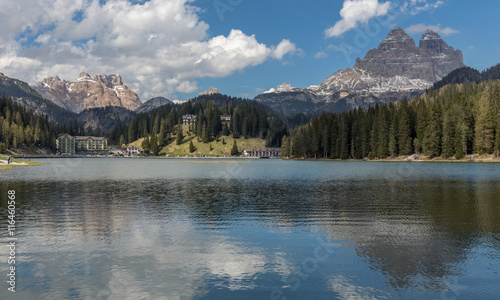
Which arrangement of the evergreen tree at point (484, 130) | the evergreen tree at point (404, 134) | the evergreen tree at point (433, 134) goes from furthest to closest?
the evergreen tree at point (404, 134), the evergreen tree at point (433, 134), the evergreen tree at point (484, 130)

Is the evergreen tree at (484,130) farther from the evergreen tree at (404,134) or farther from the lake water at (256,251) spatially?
the lake water at (256,251)

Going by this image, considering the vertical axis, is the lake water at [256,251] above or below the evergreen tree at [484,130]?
below

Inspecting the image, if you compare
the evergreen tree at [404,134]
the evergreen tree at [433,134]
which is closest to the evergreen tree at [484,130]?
the evergreen tree at [433,134]

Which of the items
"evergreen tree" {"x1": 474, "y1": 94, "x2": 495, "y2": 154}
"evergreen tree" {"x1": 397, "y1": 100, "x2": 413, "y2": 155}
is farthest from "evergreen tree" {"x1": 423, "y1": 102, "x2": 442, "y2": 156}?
"evergreen tree" {"x1": 474, "y1": 94, "x2": 495, "y2": 154}

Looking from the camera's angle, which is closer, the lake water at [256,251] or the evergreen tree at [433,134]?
the lake water at [256,251]

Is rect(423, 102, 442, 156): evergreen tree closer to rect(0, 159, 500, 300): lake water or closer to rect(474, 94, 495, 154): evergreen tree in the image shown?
rect(474, 94, 495, 154): evergreen tree

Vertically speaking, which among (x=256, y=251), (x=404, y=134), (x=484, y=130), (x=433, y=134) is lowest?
(x=256, y=251)

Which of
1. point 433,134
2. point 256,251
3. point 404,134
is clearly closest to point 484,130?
point 433,134

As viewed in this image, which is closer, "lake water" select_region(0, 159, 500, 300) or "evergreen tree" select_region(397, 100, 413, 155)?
"lake water" select_region(0, 159, 500, 300)

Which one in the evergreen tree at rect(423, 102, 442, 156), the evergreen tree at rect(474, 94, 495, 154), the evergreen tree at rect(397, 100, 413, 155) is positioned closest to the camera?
the evergreen tree at rect(474, 94, 495, 154)

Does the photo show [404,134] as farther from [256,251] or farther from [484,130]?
[256,251]

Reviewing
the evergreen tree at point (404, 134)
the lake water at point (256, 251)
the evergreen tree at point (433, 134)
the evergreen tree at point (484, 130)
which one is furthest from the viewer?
the evergreen tree at point (404, 134)

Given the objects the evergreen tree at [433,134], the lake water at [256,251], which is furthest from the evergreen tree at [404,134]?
the lake water at [256,251]

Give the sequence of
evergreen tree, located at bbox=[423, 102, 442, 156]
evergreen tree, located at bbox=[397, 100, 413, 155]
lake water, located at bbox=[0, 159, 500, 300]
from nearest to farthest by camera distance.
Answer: lake water, located at bbox=[0, 159, 500, 300], evergreen tree, located at bbox=[423, 102, 442, 156], evergreen tree, located at bbox=[397, 100, 413, 155]
